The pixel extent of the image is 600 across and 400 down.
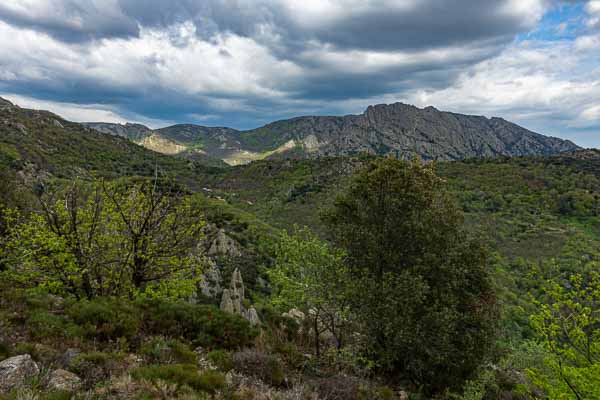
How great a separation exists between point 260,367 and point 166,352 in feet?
9.63

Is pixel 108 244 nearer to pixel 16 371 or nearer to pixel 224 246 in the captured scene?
pixel 16 371

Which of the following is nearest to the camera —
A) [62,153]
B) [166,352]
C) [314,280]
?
[166,352]

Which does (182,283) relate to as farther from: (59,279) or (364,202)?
(364,202)

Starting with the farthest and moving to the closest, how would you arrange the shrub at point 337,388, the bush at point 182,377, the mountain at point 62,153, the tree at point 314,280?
the mountain at point 62,153
the tree at point 314,280
the shrub at point 337,388
the bush at point 182,377

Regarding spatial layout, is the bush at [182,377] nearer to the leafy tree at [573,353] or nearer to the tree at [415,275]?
the tree at [415,275]

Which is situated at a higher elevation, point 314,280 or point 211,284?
point 314,280

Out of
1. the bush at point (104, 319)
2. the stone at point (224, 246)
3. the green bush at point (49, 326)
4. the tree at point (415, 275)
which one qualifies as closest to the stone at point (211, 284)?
the stone at point (224, 246)

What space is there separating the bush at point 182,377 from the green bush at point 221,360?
166 cm

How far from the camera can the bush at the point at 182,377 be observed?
809cm

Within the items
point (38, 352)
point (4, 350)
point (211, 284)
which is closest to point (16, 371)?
point (38, 352)

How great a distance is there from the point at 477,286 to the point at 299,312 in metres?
11.6

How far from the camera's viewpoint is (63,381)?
24.5 feet

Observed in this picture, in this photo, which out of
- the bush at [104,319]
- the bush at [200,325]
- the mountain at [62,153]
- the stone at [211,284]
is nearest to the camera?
the bush at [104,319]

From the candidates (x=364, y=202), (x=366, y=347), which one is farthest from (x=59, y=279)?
(x=364, y=202)
